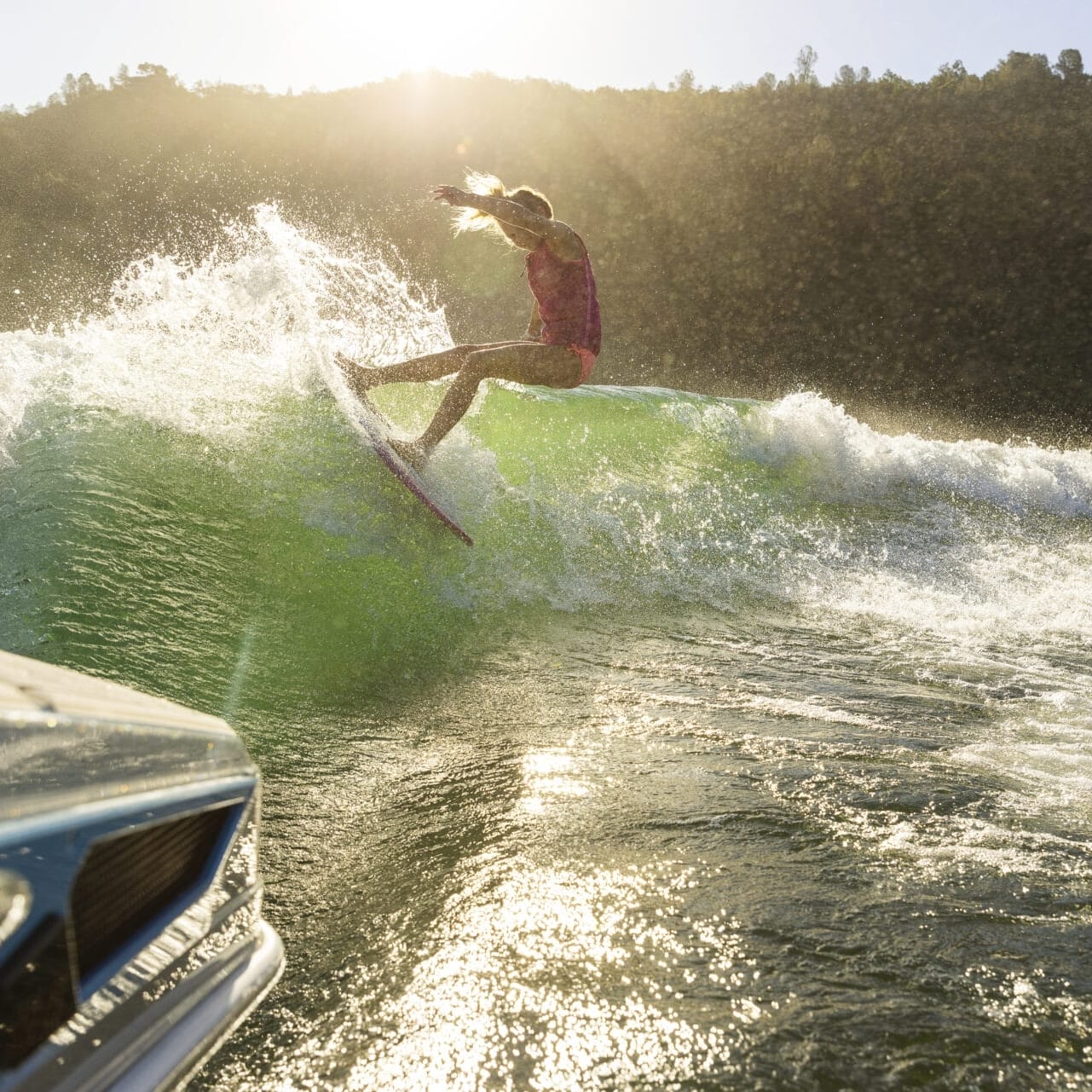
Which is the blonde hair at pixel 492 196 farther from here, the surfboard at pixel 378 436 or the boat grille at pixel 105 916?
the boat grille at pixel 105 916

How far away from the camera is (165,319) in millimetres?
6359

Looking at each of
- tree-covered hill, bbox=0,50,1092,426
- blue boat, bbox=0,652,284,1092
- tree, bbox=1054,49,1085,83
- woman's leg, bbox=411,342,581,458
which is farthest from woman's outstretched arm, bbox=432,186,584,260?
tree, bbox=1054,49,1085,83

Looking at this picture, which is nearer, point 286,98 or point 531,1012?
point 531,1012

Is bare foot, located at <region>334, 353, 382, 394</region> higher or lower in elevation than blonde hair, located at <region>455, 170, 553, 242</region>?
lower

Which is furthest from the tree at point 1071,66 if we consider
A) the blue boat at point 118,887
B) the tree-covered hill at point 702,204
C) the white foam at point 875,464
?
the blue boat at point 118,887

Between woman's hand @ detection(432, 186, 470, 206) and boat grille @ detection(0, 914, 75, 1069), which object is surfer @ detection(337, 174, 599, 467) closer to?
woman's hand @ detection(432, 186, 470, 206)

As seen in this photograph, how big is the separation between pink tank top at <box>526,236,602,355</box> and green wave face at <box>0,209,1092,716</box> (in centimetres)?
115

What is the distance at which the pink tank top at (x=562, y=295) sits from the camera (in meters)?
5.71

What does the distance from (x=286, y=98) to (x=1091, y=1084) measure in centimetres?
5310

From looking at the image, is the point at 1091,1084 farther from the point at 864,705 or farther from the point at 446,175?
the point at 446,175

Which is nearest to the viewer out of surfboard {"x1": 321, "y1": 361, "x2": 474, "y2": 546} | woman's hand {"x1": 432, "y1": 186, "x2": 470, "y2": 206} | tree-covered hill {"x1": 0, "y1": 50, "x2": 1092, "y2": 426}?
woman's hand {"x1": 432, "y1": 186, "x2": 470, "y2": 206}

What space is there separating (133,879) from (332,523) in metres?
4.16

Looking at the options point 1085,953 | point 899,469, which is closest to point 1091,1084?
point 1085,953

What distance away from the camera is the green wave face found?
3969 millimetres
